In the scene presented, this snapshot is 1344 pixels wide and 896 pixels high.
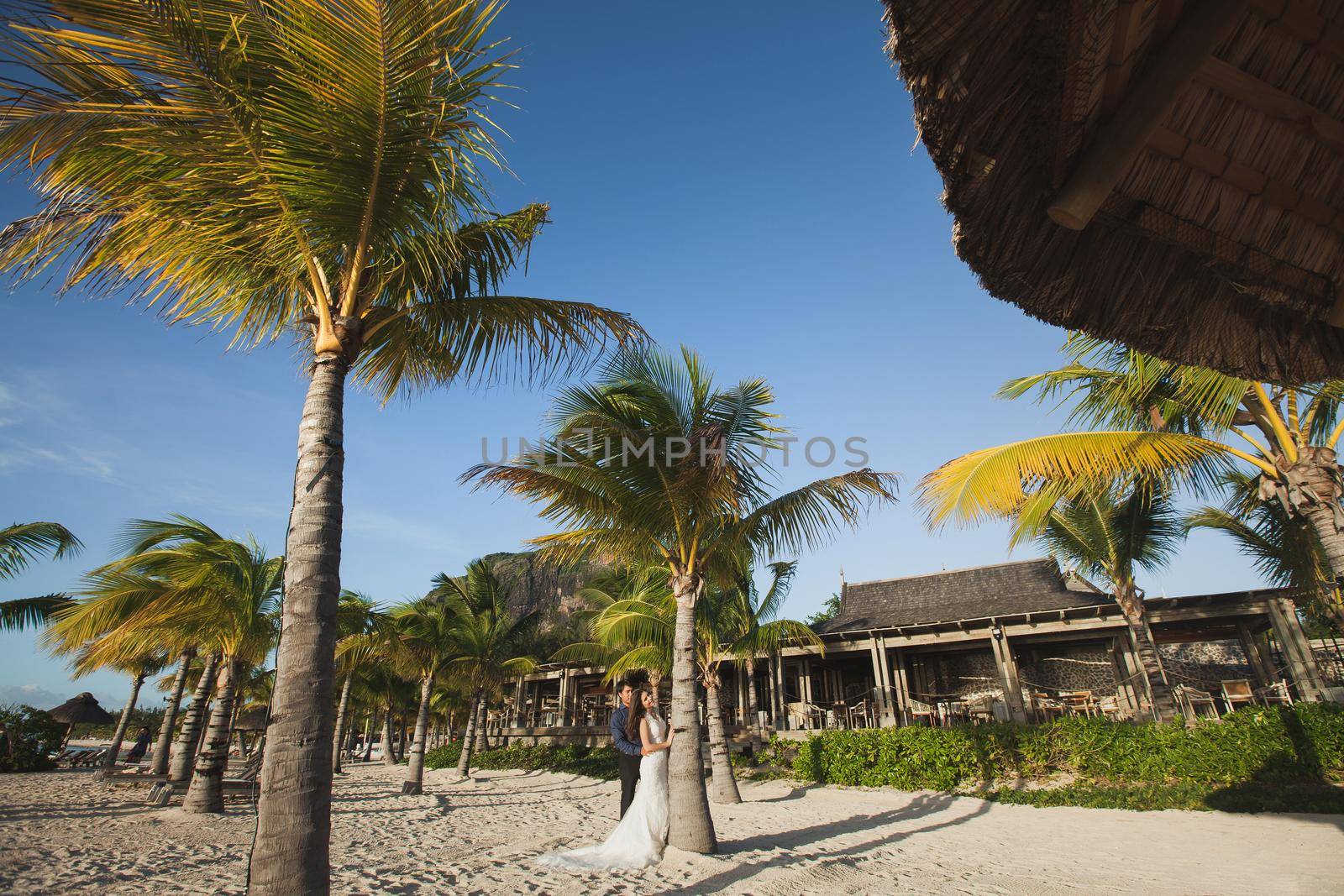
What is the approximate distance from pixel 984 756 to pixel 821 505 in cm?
790

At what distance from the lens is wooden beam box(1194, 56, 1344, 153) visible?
1.75 metres

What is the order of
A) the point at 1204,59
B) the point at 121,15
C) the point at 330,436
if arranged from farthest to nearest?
the point at 330,436 < the point at 121,15 < the point at 1204,59

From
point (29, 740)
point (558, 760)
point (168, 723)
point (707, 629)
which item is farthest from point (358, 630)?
point (29, 740)

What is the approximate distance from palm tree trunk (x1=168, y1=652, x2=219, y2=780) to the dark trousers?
8878mm

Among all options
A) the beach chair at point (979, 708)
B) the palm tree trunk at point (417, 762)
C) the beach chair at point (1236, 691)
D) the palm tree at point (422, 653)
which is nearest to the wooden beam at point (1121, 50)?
the palm tree at point (422, 653)

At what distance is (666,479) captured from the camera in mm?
8156

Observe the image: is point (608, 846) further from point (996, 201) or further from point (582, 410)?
point (996, 201)

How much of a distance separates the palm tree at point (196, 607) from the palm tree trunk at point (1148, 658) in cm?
1649

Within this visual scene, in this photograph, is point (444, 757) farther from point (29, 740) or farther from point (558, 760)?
point (29, 740)

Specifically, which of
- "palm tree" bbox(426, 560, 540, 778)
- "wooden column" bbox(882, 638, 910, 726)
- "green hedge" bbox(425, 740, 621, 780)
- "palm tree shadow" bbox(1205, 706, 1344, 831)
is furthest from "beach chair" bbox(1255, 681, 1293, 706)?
"palm tree" bbox(426, 560, 540, 778)

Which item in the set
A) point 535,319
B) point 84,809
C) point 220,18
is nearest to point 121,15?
point 220,18

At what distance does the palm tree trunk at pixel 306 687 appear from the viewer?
9.57 ft

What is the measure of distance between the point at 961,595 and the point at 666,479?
51.9 ft

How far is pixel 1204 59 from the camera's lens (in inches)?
64.2
